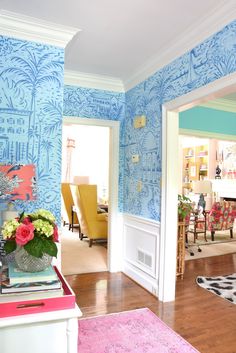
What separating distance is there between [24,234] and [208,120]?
13.9 ft

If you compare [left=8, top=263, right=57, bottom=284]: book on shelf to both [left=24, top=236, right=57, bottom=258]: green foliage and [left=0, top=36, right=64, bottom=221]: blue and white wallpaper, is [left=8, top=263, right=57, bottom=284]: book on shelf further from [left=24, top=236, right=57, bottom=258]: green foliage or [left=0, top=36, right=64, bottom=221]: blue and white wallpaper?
[left=0, top=36, right=64, bottom=221]: blue and white wallpaper

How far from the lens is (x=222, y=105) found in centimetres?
487

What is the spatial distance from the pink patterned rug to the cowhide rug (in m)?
1.02

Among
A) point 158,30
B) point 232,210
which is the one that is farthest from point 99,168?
point 158,30

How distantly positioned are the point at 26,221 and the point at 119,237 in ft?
9.53

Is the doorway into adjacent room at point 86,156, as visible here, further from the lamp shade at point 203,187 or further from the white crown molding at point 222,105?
the white crown molding at point 222,105

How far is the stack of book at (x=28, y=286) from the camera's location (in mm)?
1181

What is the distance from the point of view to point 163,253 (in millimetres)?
3129

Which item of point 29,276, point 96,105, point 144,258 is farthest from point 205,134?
point 29,276

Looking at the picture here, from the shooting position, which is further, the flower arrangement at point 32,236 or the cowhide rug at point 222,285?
the cowhide rug at point 222,285

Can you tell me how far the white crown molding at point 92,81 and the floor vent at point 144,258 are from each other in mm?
2292

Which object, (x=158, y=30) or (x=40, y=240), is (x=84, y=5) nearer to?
(x=158, y=30)

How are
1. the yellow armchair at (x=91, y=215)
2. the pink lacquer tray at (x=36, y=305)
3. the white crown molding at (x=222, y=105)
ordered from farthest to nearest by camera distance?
the yellow armchair at (x=91, y=215), the white crown molding at (x=222, y=105), the pink lacquer tray at (x=36, y=305)

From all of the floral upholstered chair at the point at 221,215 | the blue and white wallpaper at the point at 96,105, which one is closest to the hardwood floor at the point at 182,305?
the blue and white wallpaper at the point at 96,105
